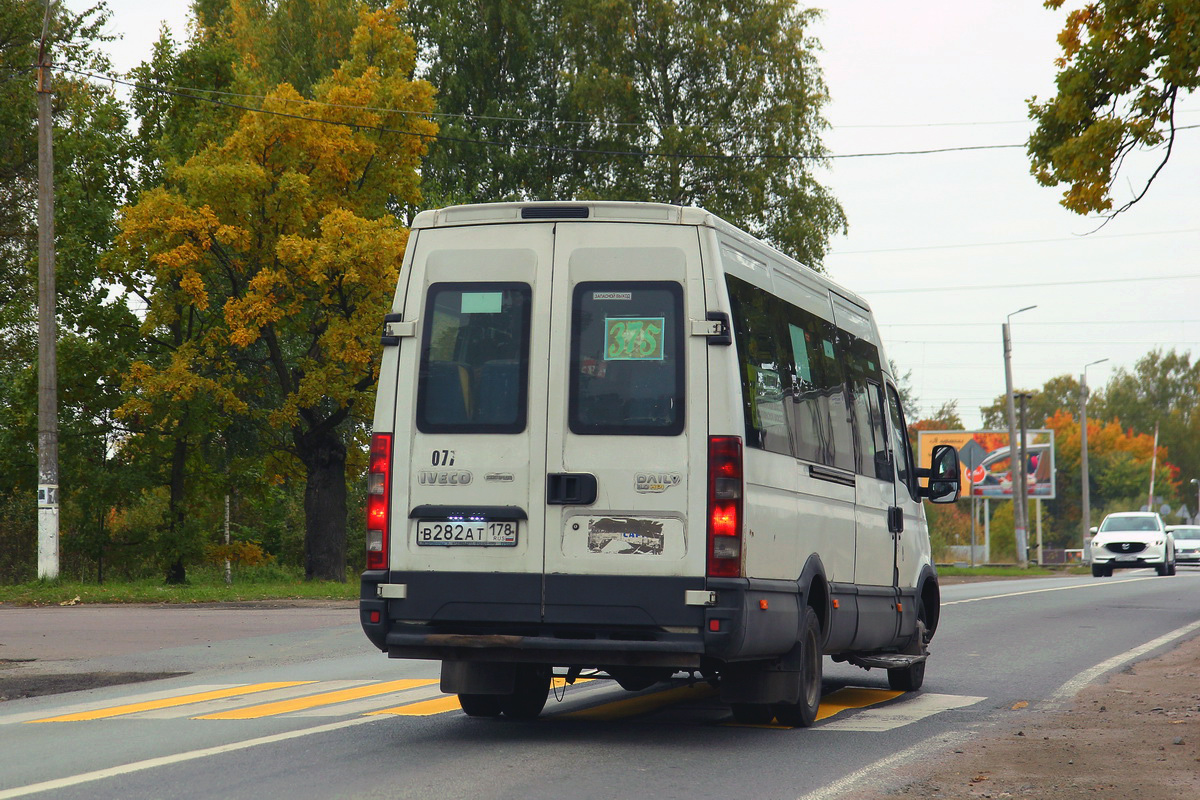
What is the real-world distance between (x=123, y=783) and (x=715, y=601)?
10.1ft

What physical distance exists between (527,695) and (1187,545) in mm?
52029

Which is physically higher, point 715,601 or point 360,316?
point 360,316

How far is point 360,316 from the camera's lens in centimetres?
2970

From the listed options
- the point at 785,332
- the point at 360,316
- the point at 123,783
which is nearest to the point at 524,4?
the point at 360,316

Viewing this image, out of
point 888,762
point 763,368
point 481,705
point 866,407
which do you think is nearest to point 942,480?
point 866,407

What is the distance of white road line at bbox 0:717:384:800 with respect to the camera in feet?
23.1

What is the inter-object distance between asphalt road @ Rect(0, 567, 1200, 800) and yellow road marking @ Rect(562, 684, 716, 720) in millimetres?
27

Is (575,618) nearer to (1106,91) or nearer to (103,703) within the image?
(103,703)

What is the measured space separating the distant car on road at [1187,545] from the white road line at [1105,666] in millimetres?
37853

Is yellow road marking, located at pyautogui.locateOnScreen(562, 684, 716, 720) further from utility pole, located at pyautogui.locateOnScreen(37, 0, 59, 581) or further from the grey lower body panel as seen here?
utility pole, located at pyautogui.locateOnScreen(37, 0, 59, 581)

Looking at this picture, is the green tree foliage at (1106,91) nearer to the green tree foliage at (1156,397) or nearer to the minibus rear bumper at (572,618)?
the minibus rear bumper at (572,618)

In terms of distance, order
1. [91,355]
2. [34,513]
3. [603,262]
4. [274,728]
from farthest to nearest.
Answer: [34,513] → [91,355] → [274,728] → [603,262]

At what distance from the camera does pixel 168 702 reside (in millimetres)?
10930

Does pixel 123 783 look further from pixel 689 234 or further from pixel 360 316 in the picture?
pixel 360 316
